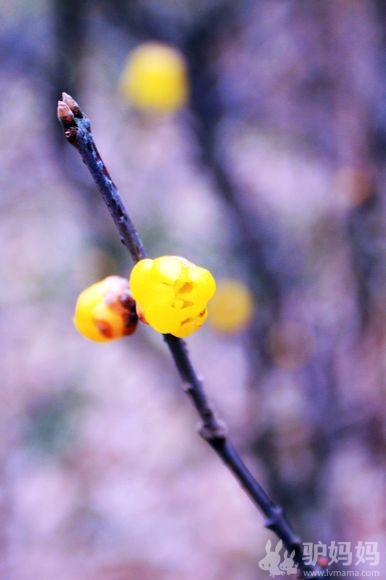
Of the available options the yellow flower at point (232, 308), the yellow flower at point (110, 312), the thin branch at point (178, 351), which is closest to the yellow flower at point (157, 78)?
the yellow flower at point (232, 308)

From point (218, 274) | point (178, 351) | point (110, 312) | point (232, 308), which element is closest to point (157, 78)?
point (232, 308)

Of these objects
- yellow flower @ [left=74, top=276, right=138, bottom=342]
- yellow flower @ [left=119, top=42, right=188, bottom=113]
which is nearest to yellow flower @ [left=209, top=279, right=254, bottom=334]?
yellow flower @ [left=119, top=42, right=188, bottom=113]

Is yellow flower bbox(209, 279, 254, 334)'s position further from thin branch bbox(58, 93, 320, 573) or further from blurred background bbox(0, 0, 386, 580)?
thin branch bbox(58, 93, 320, 573)

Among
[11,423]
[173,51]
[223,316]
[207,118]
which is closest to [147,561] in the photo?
[11,423]

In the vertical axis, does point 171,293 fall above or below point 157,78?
below

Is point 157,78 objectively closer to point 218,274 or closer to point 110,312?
point 218,274

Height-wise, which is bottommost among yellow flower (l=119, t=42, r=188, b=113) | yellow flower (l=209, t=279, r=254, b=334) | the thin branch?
yellow flower (l=209, t=279, r=254, b=334)
